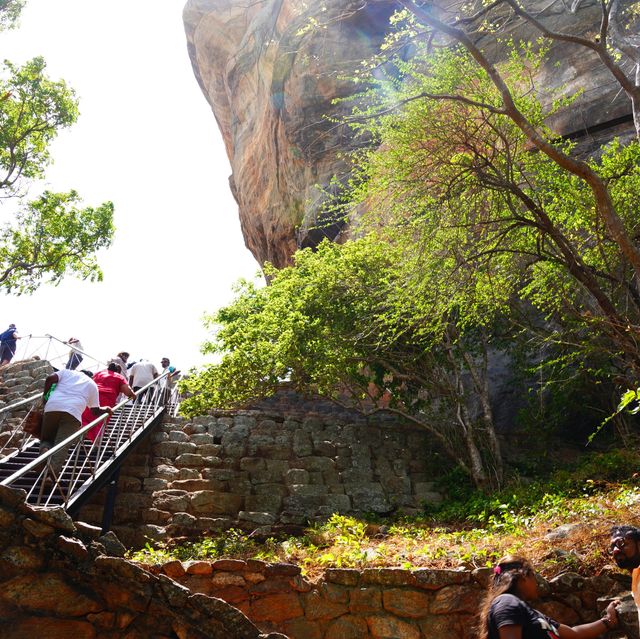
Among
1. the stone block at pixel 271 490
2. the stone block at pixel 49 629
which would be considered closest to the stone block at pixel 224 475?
the stone block at pixel 271 490

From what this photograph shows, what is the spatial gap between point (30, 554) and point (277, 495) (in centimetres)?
585

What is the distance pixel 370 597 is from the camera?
5375 mm

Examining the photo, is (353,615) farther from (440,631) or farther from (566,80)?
(566,80)

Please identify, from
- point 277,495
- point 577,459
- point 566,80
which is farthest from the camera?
point 566,80

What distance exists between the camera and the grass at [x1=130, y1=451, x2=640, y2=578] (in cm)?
566

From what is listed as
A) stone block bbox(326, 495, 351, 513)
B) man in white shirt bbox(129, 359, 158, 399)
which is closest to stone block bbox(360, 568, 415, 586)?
stone block bbox(326, 495, 351, 513)

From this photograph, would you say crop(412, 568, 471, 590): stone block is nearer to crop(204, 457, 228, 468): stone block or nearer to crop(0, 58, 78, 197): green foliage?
crop(204, 457, 228, 468): stone block

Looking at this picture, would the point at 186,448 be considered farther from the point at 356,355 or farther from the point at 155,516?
the point at 356,355

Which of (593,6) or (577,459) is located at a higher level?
(593,6)

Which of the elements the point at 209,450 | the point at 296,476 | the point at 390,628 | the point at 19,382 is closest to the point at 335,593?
the point at 390,628

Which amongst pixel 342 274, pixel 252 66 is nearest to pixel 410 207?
pixel 342 274

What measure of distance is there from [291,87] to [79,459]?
1517 centimetres

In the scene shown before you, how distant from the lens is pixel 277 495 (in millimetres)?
8984

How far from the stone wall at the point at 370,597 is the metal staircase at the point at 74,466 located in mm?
1182
